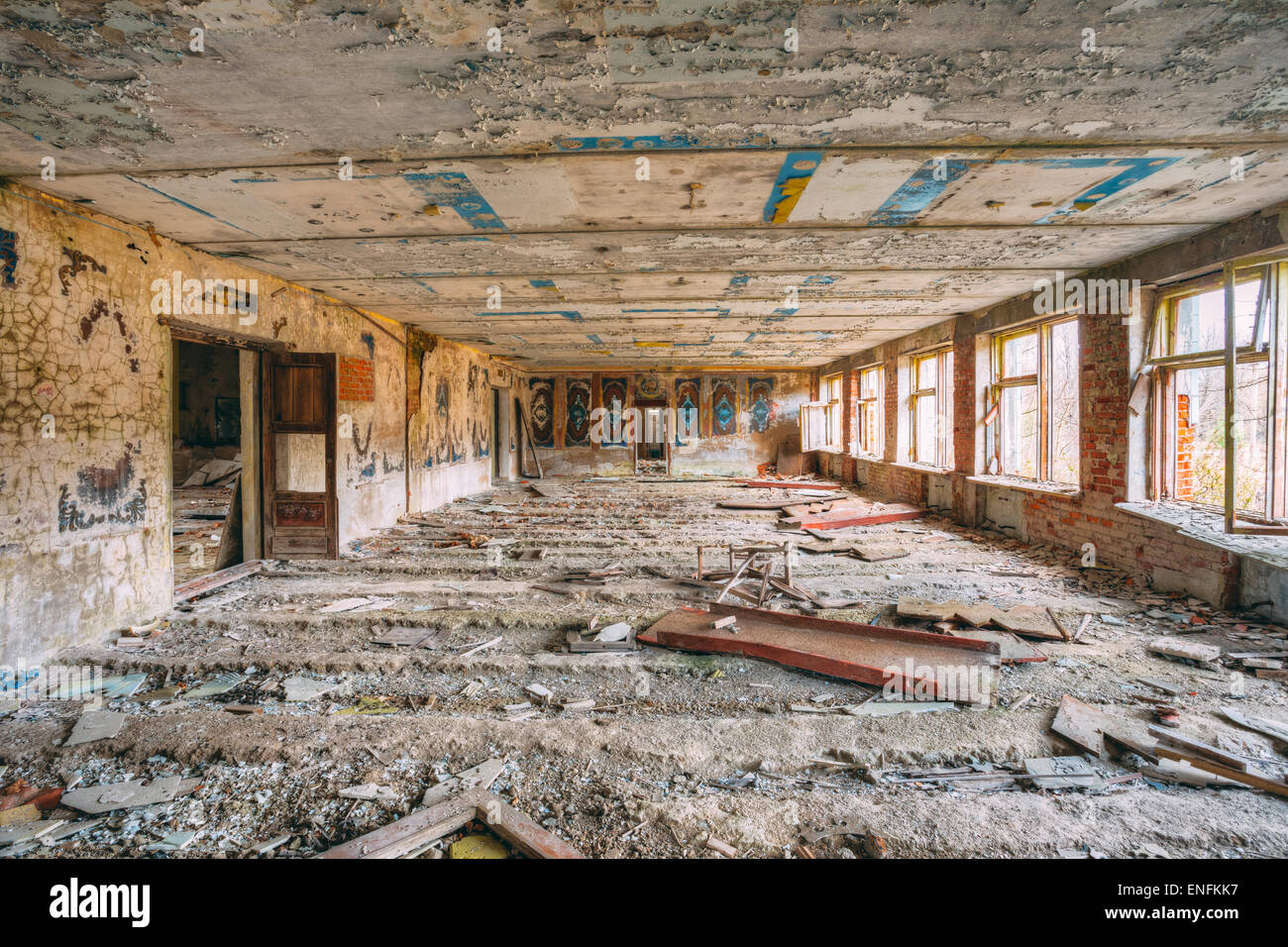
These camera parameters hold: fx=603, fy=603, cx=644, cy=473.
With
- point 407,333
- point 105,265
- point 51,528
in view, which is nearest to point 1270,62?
point 105,265

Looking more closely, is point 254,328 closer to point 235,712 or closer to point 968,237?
point 235,712

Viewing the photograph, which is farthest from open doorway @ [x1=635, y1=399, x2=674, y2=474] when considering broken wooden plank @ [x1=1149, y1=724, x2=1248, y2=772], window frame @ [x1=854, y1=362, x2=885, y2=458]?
broken wooden plank @ [x1=1149, y1=724, x2=1248, y2=772]

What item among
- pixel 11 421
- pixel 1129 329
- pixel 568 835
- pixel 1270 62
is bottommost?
pixel 568 835

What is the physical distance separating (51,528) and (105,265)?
5.88 feet

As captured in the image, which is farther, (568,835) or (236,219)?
(236,219)

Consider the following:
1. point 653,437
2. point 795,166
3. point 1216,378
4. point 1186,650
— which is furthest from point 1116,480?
point 653,437

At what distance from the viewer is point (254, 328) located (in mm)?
5660

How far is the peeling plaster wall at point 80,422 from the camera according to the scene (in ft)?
11.7

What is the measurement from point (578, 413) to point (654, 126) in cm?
1360

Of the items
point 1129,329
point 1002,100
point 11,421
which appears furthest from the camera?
point 1129,329

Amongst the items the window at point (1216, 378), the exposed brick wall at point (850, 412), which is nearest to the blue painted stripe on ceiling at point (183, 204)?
the window at point (1216, 378)

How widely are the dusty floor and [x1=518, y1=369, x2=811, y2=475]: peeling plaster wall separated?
11.1 m

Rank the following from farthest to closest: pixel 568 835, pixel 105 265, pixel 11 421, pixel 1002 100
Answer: pixel 105 265
pixel 11 421
pixel 1002 100
pixel 568 835

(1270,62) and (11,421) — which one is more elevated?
(1270,62)
